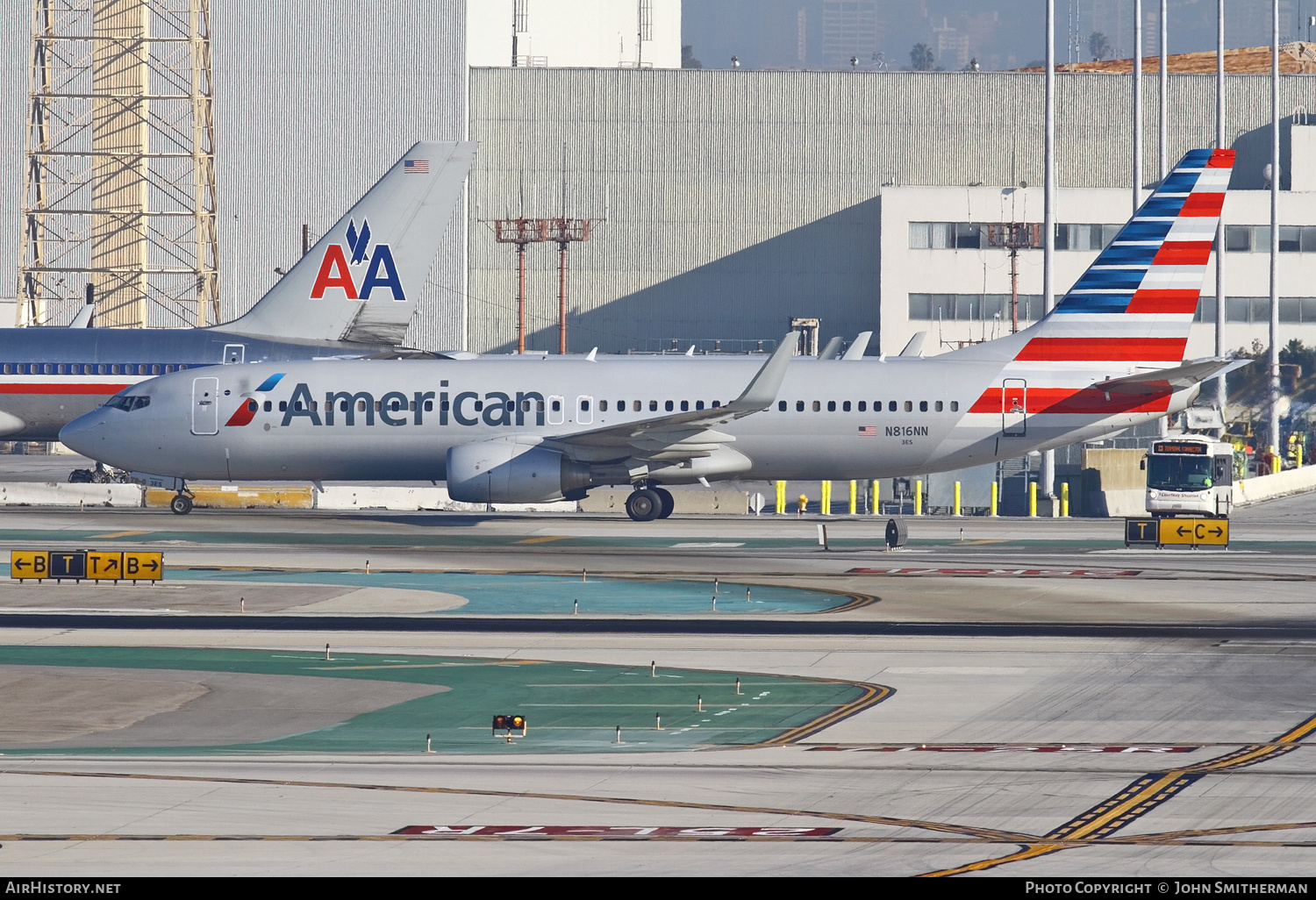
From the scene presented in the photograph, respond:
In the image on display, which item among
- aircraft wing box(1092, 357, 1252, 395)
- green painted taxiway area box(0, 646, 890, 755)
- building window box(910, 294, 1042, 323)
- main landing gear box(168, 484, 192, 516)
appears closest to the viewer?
green painted taxiway area box(0, 646, 890, 755)

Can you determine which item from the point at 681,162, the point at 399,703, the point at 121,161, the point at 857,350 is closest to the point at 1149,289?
the point at 857,350

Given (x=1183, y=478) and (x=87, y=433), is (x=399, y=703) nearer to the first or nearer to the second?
(x=87, y=433)

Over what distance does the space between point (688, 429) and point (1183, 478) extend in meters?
17.4

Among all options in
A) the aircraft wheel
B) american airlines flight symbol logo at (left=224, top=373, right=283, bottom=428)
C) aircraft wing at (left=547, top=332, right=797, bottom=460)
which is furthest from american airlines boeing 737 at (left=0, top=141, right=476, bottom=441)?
aircraft wing at (left=547, top=332, right=797, bottom=460)

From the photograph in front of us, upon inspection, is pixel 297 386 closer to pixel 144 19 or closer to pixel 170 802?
pixel 170 802

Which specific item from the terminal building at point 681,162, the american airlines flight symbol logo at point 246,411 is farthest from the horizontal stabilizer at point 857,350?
the terminal building at point 681,162

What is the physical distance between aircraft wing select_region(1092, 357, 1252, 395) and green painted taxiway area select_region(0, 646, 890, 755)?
76.5 ft

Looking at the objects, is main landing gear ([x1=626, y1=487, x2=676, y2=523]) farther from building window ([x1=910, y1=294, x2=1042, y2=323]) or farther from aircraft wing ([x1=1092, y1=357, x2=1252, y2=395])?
building window ([x1=910, y1=294, x2=1042, y2=323])

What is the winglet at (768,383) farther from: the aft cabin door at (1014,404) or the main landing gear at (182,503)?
the main landing gear at (182,503)

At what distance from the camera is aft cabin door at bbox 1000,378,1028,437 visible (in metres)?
47.2

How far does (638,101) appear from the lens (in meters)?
110

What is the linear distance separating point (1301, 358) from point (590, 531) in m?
69.1

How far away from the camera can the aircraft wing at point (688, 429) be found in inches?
1750

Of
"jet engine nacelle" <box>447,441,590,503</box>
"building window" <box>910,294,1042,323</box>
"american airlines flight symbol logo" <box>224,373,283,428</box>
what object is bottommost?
"jet engine nacelle" <box>447,441,590,503</box>
